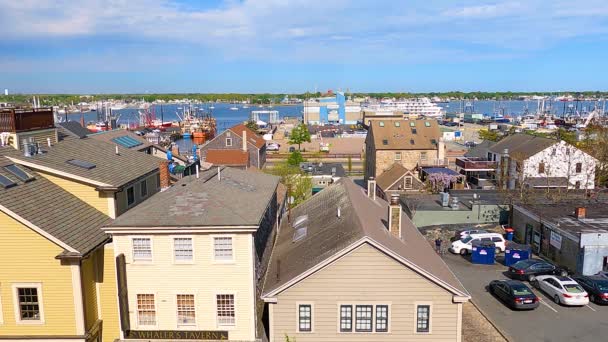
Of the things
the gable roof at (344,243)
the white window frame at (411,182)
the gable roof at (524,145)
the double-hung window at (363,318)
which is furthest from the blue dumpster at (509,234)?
the double-hung window at (363,318)

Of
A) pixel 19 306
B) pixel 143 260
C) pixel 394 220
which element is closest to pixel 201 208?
pixel 143 260

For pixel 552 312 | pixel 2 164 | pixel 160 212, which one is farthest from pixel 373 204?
pixel 2 164

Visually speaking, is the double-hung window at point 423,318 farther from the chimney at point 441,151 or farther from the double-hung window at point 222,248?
the chimney at point 441,151

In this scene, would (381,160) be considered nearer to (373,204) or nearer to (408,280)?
(373,204)

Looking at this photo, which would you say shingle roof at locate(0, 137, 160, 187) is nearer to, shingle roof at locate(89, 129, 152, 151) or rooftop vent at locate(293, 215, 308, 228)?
rooftop vent at locate(293, 215, 308, 228)

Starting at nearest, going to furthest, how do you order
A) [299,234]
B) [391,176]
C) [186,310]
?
[186,310], [299,234], [391,176]

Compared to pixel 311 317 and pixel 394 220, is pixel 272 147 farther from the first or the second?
pixel 311 317
